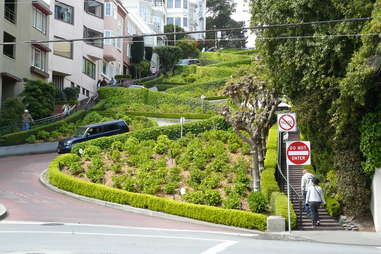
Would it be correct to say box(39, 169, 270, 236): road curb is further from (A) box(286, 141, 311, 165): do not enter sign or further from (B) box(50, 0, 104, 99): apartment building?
(B) box(50, 0, 104, 99): apartment building

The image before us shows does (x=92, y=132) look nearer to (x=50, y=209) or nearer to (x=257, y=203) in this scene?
(x=50, y=209)

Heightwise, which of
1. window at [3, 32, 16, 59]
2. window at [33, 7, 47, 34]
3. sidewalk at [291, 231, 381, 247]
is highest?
window at [33, 7, 47, 34]

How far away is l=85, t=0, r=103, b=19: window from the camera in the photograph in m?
60.4

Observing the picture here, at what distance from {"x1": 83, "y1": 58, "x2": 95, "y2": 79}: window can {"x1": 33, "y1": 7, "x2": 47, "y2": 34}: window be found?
8.67 metres

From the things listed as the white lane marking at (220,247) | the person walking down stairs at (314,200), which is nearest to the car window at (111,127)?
the person walking down stairs at (314,200)

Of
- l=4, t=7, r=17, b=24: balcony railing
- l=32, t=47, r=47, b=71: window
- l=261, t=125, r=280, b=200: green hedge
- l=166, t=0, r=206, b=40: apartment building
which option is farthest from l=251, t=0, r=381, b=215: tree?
l=166, t=0, r=206, b=40: apartment building

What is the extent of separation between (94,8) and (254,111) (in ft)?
123

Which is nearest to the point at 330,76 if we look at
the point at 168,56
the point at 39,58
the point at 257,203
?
the point at 257,203

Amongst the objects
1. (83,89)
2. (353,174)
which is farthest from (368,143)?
(83,89)

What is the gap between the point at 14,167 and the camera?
106ft

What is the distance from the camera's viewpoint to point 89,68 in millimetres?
60406

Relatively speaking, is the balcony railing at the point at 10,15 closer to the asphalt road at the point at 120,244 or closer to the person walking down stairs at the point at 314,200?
the asphalt road at the point at 120,244

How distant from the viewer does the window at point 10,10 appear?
44.2 metres

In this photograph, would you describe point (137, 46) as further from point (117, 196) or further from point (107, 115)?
point (117, 196)
